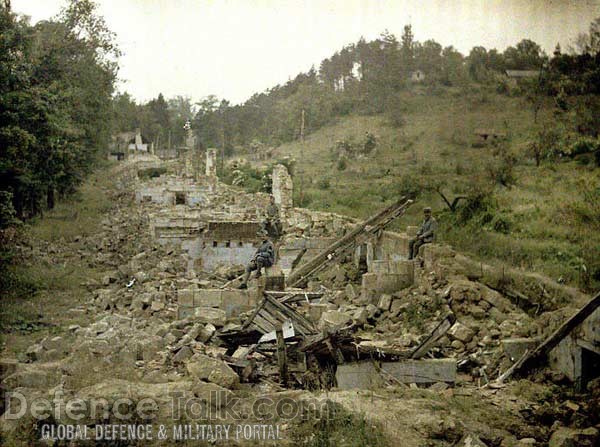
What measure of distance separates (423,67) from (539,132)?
11.9m

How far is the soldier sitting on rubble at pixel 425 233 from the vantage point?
13125mm

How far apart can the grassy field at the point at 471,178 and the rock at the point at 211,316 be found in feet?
21.2

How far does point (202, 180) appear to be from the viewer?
30469 millimetres

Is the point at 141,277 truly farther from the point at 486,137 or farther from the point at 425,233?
the point at 486,137

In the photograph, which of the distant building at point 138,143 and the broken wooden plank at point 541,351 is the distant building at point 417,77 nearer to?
the distant building at point 138,143

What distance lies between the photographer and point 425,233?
518 inches

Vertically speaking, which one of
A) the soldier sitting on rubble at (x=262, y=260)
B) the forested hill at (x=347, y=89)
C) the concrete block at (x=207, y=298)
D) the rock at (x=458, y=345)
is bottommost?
the rock at (x=458, y=345)

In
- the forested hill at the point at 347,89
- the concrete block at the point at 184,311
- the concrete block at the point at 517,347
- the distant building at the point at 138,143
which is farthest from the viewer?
the distant building at the point at 138,143

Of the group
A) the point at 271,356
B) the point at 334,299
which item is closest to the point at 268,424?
the point at 271,356

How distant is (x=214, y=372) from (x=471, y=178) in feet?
51.6

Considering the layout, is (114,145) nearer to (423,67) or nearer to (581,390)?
(423,67)

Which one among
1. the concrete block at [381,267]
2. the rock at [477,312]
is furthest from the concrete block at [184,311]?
the rock at [477,312]

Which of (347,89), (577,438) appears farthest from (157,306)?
(347,89)

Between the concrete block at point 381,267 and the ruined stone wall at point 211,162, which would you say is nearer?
the concrete block at point 381,267
